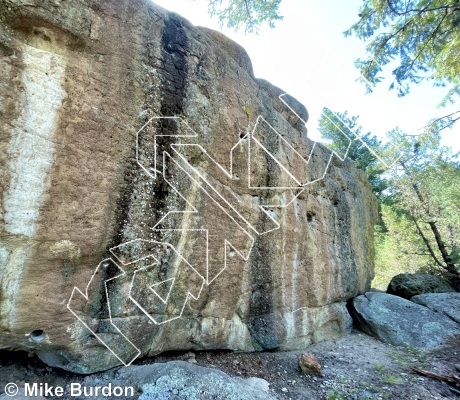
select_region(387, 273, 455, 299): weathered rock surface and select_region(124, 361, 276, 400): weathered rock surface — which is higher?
select_region(387, 273, 455, 299): weathered rock surface

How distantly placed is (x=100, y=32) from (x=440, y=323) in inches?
345

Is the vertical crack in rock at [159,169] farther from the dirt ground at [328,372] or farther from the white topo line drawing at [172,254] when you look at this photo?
the dirt ground at [328,372]

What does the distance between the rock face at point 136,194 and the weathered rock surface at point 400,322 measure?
8.28ft

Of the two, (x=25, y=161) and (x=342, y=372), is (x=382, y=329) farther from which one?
(x=25, y=161)

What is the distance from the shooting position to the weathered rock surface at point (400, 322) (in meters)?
6.12

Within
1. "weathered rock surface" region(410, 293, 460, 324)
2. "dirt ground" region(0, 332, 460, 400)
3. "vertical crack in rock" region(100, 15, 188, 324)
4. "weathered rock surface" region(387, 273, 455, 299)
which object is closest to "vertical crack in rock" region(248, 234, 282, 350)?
"dirt ground" region(0, 332, 460, 400)

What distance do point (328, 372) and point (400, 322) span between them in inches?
129

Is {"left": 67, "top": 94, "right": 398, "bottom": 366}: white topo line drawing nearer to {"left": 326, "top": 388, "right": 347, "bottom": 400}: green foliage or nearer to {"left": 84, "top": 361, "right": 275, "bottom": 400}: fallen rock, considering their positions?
{"left": 84, "top": 361, "right": 275, "bottom": 400}: fallen rock

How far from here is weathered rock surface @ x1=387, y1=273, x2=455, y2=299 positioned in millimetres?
8594

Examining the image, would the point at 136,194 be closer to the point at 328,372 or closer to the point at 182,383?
the point at 182,383

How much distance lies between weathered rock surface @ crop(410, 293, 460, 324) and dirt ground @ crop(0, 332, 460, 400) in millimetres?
1731

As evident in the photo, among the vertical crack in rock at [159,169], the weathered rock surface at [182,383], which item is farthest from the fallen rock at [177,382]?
the vertical crack in rock at [159,169]

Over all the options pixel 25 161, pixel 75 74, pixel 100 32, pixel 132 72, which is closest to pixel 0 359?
pixel 25 161

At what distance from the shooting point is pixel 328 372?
4461mm
